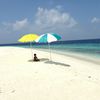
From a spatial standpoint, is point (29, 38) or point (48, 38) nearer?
point (48, 38)

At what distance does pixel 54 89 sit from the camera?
317 inches

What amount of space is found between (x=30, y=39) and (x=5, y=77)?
24.3 feet

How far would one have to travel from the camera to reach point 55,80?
9344 mm

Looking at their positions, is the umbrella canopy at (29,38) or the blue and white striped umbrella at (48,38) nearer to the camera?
the blue and white striped umbrella at (48,38)

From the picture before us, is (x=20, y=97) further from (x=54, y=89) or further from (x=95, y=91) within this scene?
(x=95, y=91)

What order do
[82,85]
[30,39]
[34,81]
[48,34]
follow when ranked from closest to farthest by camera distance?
[82,85], [34,81], [48,34], [30,39]

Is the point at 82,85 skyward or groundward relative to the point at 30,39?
groundward

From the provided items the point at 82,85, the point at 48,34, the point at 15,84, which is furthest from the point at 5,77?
the point at 48,34

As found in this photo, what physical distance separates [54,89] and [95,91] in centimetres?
148

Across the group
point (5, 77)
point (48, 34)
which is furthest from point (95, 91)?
point (48, 34)

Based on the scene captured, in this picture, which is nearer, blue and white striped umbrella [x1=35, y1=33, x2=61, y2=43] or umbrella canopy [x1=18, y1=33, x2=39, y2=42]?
blue and white striped umbrella [x1=35, y1=33, x2=61, y2=43]

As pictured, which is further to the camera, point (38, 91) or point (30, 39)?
point (30, 39)

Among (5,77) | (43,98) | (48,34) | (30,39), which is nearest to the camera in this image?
(43,98)

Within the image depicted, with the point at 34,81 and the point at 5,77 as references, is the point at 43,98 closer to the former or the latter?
the point at 34,81
